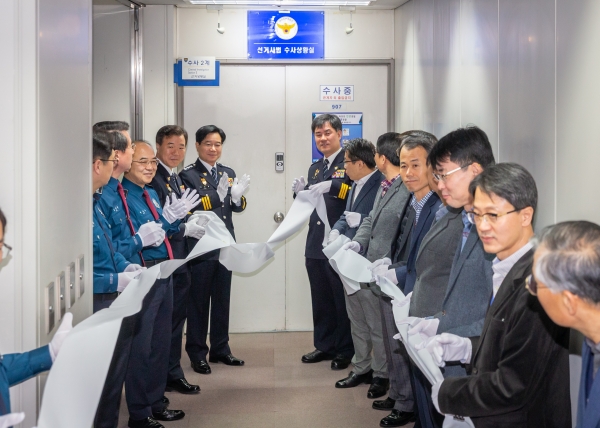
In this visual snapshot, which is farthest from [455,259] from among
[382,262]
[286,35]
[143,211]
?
[286,35]

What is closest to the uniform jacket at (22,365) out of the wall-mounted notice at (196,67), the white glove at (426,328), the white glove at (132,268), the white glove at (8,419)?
the white glove at (8,419)

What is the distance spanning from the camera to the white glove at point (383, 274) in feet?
11.5

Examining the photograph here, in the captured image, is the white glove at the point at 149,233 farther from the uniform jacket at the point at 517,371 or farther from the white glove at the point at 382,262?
the uniform jacket at the point at 517,371

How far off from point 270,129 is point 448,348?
3715mm

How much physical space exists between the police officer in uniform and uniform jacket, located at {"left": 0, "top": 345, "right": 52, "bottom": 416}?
273cm

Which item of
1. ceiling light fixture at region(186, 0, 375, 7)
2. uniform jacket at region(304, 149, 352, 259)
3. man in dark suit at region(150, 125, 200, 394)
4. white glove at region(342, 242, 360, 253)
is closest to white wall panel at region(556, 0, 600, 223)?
white glove at region(342, 242, 360, 253)

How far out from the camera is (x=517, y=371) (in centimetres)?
192

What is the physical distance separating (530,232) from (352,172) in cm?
248

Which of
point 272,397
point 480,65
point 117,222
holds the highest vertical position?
point 480,65

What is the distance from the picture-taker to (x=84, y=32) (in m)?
2.77

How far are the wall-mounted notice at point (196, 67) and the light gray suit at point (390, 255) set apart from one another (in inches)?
90.0

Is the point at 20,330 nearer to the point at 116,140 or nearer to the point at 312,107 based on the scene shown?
the point at 116,140

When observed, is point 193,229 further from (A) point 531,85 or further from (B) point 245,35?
(A) point 531,85

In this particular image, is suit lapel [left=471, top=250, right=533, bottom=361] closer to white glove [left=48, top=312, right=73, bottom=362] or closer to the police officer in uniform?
white glove [left=48, top=312, right=73, bottom=362]
